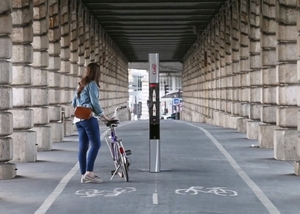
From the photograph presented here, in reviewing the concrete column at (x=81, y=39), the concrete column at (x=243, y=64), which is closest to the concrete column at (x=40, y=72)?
the concrete column at (x=243, y=64)

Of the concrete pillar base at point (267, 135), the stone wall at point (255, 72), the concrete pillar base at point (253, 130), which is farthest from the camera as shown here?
the concrete pillar base at point (253, 130)

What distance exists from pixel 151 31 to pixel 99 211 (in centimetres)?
4250

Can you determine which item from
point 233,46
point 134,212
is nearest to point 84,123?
point 134,212

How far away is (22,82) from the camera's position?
1969 cm

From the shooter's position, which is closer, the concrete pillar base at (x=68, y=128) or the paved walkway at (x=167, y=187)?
the paved walkway at (x=167, y=187)

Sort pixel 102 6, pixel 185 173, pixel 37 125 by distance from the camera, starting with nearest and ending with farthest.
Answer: pixel 185 173 → pixel 37 125 → pixel 102 6

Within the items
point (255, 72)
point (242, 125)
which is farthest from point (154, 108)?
point (242, 125)

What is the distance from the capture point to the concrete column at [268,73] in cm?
2297

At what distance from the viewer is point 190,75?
7762cm

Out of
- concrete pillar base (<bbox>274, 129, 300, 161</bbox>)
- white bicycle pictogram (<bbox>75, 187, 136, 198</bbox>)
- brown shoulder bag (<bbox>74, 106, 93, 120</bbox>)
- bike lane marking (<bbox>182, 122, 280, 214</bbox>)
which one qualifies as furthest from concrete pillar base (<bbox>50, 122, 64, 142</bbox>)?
white bicycle pictogram (<bbox>75, 187, 136, 198</bbox>)

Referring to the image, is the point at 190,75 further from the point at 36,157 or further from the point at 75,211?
the point at 75,211

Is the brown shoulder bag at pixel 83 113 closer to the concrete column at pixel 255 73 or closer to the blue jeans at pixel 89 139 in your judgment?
the blue jeans at pixel 89 139

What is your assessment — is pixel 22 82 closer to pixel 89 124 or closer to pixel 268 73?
pixel 89 124

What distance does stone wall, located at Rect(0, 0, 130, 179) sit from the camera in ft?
52.2
